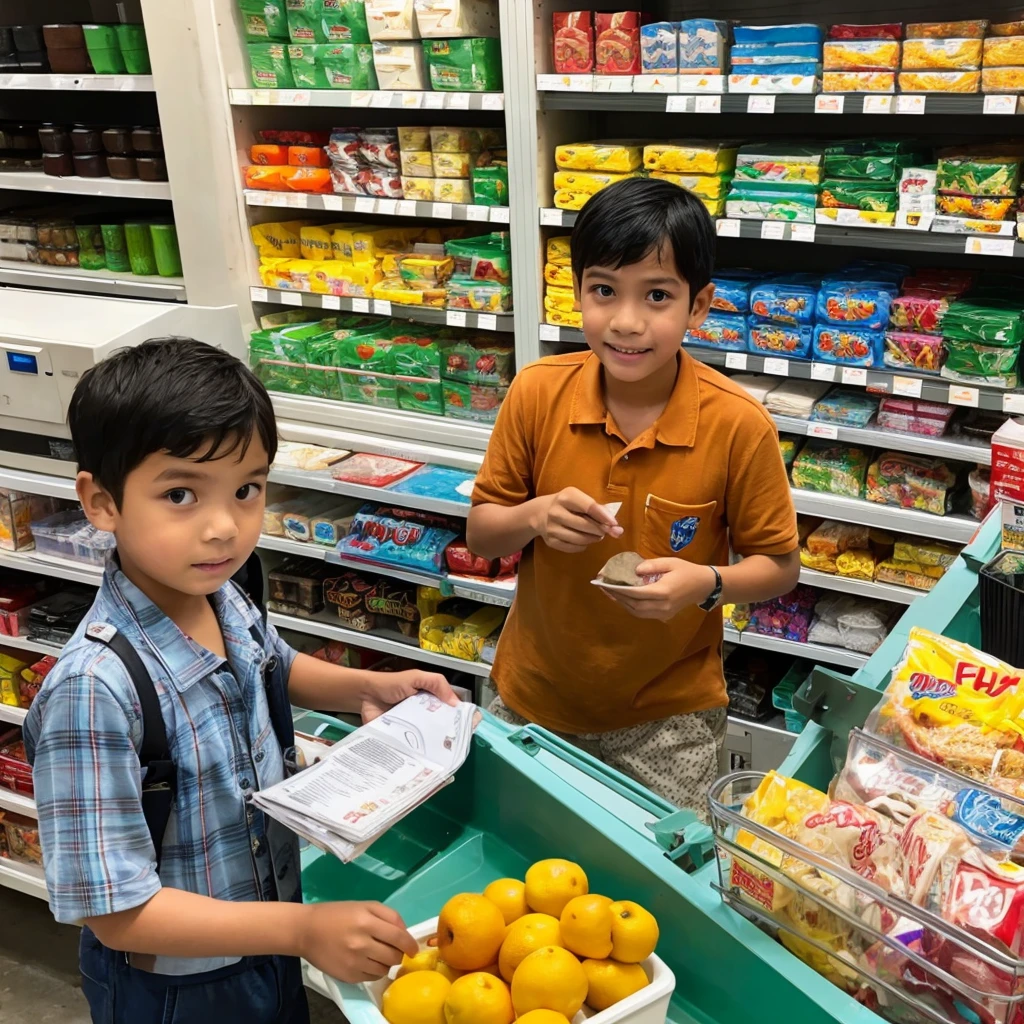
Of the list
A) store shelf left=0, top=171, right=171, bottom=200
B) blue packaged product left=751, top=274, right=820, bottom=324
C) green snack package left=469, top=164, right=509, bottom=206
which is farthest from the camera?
store shelf left=0, top=171, right=171, bottom=200

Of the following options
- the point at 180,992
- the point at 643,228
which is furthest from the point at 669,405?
the point at 180,992

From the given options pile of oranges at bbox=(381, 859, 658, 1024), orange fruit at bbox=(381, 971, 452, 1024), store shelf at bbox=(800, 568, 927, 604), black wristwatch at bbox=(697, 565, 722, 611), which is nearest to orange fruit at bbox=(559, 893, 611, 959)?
pile of oranges at bbox=(381, 859, 658, 1024)

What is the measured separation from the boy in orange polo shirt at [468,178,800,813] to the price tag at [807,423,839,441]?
1.04 meters

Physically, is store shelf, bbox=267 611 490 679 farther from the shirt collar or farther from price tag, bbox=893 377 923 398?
the shirt collar

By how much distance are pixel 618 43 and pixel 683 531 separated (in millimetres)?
1539

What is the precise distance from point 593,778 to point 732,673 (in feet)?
6.42

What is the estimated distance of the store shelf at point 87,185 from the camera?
10.9 feet

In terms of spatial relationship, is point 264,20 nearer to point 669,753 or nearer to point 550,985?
point 669,753

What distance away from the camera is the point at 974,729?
1193 mm

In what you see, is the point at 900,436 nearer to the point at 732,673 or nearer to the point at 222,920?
the point at 732,673

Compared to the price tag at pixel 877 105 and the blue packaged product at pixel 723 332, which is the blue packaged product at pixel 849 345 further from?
the price tag at pixel 877 105

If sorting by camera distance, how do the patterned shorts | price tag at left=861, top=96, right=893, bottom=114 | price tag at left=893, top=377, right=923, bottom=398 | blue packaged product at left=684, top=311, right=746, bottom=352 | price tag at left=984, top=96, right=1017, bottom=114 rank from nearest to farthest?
the patterned shorts < price tag at left=984, top=96, right=1017, bottom=114 < price tag at left=861, top=96, right=893, bottom=114 < price tag at left=893, top=377, right=923, bottom=398 < blue packaged product at left=684, top=311, right=746, bottom=352

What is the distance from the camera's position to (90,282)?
358 centimetres

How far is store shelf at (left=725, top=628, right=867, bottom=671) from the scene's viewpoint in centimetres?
286
